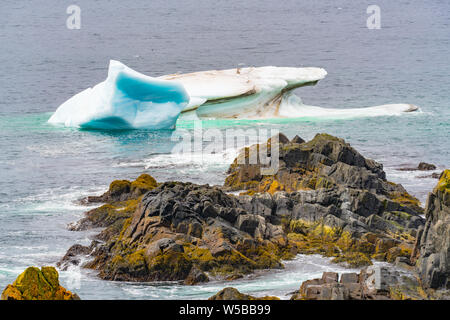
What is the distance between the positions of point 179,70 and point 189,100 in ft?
Answer: 91.5

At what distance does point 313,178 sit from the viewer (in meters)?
26.7

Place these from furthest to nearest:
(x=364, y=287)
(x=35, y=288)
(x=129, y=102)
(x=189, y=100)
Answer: (x=189, y=100)
(x=129, y=102)
(x=364, y=287)
(x=35, y=288)

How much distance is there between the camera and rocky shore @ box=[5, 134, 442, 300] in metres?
17.8

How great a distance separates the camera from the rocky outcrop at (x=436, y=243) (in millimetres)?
17312

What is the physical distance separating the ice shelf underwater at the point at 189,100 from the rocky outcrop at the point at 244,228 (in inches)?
545

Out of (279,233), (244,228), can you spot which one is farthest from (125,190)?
(279,233)

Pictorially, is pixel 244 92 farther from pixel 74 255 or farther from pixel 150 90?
pixel 74 255

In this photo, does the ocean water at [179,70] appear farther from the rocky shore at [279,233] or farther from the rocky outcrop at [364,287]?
the rocky outcrop at [364,287]

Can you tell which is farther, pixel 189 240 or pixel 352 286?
pixel 189 240

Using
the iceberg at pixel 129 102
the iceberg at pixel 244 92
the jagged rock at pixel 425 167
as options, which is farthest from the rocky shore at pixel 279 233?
the iceberg at pixel 244 92

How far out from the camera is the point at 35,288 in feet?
50.2

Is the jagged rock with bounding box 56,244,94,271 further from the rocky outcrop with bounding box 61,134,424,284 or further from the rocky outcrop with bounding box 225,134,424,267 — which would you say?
the rocky outcrop with bounding box 225,134,424,267

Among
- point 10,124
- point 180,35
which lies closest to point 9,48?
point 180,35

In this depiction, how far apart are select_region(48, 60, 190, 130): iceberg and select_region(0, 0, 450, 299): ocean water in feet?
2.72
